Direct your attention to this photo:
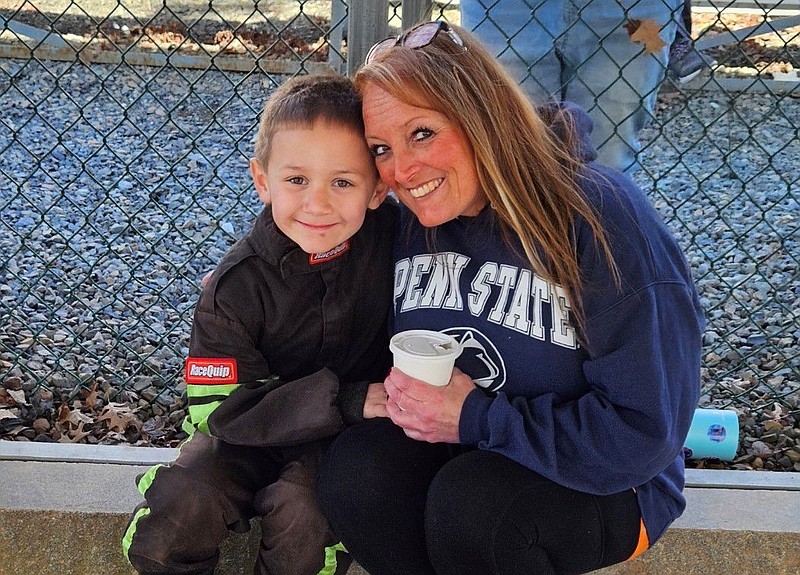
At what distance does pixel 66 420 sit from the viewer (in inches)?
123

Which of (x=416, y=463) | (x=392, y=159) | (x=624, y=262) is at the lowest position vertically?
(x=416, y=463)

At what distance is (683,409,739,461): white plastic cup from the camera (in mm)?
2895

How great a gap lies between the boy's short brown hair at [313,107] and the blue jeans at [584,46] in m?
0.87

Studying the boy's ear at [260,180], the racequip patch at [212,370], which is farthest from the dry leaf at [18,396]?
the boy's ear at [260,180]

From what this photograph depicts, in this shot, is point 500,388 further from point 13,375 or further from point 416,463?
point 13,375

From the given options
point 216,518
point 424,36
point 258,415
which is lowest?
point 216,518

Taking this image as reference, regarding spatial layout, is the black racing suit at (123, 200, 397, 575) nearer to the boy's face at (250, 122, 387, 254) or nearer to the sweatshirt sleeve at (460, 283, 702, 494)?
the boy's face at (250, 122, 387, 254)

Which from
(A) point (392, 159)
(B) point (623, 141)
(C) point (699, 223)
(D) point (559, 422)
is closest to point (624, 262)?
(D) point (559, 422)

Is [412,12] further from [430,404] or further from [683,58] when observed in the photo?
[683,58]

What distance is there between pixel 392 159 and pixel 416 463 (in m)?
0.67

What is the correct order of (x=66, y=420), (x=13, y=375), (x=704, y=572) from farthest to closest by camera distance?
(x=13, y=375)
(x=66, y=420)
(x=704, y=572)

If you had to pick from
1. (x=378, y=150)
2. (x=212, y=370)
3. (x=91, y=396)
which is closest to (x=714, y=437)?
(x=378, y=150)

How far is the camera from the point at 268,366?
2154mm

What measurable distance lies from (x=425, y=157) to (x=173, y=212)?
3.51 metres
